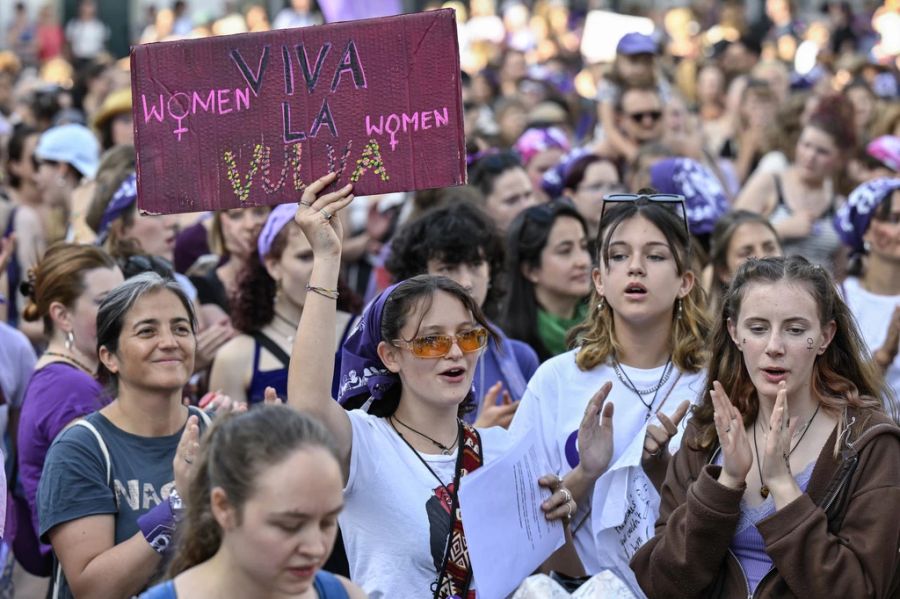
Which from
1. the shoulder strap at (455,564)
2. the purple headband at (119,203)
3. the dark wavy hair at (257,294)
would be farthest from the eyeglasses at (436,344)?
the purple headband at (119,203)

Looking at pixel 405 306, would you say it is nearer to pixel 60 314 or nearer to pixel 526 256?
pixel 60 314

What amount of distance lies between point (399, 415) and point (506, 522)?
1.59 feet

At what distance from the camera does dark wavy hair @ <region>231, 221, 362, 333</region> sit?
6.11 m

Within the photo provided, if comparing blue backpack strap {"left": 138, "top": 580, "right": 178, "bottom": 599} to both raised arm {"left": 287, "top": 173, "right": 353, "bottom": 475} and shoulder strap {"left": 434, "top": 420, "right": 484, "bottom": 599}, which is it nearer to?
raised arm {"left": 287, "top": 173, "right": 353, "bottom": 475}

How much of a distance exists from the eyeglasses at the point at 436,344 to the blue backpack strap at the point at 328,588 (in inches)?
44.2

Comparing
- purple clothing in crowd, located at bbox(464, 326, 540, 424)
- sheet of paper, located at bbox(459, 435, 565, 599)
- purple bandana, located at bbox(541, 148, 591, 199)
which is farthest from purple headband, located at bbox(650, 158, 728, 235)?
sheet of paper, located at bbox(459, 435, 565, 599)

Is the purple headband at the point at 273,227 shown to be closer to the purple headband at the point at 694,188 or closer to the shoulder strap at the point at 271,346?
the shoulder strap at the point at 271,346

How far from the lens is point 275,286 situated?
624 cm

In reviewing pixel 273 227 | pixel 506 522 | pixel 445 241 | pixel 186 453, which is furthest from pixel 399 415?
pixel 273 227

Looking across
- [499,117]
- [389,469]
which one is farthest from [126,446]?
[499,117]

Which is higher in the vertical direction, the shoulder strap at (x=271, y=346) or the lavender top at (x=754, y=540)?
the shoulder strap at (x=271, y=346)

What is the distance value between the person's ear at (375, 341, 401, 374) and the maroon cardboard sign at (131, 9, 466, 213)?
0.55 metres

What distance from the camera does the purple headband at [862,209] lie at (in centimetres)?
699

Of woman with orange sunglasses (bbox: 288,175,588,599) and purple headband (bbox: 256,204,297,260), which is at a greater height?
purple headband (bbox: 256,204,297,260)
